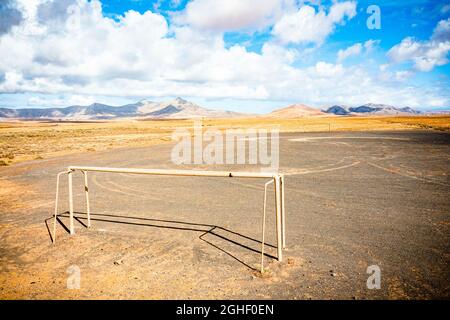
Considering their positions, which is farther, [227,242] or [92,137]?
[92,137]

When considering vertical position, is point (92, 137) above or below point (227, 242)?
above

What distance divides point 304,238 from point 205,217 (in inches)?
105

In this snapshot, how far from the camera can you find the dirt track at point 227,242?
14.5 feet

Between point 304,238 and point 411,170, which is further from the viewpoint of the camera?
point 411,170

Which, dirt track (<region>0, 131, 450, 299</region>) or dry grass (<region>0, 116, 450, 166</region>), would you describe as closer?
dirt track (<region>0, 131, 450, 299</region>)

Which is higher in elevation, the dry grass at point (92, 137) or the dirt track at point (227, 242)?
the dry grass at point (92, 137)

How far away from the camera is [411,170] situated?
1306 centimetres

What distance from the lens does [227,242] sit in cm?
600

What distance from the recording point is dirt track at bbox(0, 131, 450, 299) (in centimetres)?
441
